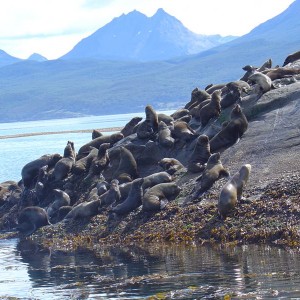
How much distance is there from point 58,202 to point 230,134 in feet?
14.7

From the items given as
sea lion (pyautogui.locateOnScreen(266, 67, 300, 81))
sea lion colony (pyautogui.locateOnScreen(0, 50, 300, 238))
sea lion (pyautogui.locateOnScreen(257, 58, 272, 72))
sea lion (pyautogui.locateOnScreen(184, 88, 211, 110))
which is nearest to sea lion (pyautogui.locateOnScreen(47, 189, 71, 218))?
sea lion colony (pyautogui.locateOnScreen(0, 50, 300, 238))

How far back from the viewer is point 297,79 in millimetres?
20922

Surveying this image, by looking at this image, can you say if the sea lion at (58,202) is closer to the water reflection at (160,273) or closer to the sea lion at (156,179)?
the sea lion at (156,179)

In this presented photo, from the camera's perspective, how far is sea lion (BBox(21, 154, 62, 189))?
22.2 m

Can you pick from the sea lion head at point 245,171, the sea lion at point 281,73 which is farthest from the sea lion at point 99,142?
the sea lion head at point 245,171

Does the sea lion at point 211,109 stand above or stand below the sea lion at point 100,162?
above

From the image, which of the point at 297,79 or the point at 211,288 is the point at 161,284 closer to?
the point at 211,288

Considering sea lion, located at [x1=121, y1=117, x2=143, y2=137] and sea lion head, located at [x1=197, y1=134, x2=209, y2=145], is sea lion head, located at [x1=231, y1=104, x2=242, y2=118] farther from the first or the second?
sea lion, located at [x1=121, y1=117, x2=143, y2=137]

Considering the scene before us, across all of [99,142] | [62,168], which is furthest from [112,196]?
[99,142]

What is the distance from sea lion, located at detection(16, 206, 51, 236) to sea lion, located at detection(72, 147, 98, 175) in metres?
2.26

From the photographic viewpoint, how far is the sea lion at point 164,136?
Answer: 19.9 m

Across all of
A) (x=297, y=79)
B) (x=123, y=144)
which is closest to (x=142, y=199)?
(x=123, y=144)

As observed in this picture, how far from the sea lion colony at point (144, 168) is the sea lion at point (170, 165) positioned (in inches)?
1.1

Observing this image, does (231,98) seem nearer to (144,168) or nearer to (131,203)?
(144,168)
